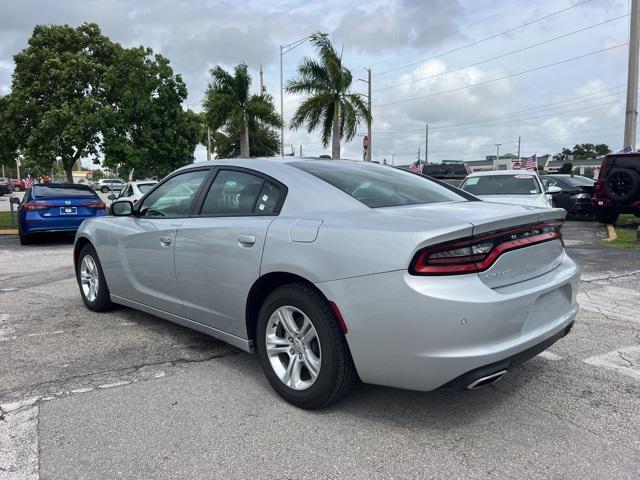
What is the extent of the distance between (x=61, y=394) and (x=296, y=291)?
1.73 meters

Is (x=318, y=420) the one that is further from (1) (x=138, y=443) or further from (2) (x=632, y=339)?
(2) (x=632, y=339)

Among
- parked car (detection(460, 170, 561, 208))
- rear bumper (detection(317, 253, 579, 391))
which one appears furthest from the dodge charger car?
parked car (detection(460, 170, 561, 208))

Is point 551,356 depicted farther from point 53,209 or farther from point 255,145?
point 255,145

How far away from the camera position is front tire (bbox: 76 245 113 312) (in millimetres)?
5223

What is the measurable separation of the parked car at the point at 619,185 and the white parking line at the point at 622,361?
947 cm

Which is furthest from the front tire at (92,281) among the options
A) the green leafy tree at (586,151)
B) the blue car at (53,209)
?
the green leafy tree at (586,151)

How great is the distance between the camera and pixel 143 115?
20.4 metres

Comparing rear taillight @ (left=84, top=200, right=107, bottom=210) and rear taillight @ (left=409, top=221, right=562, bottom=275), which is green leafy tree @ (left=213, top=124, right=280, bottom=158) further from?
rear taillight @ (left=409, top=221, right=562, bottom=275)

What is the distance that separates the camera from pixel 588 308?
5480mm

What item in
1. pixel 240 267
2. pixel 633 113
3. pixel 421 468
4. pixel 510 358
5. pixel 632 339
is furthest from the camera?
pixel 633 113

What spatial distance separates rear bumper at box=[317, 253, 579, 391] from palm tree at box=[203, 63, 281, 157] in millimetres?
25644

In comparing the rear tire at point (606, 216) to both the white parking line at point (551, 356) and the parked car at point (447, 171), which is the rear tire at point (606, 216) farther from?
the white parking line at point (551, 356)

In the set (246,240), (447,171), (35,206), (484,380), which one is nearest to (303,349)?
(246,240)

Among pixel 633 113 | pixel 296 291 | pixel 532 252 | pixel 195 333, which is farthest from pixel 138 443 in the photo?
pixel 633 113
